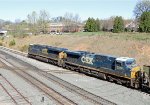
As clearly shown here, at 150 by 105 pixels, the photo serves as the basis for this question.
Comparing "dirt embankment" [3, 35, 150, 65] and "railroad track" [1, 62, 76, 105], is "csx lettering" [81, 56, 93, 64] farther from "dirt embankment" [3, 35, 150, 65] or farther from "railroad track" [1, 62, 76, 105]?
"dirt embankment" [3, 35, 150, 65]

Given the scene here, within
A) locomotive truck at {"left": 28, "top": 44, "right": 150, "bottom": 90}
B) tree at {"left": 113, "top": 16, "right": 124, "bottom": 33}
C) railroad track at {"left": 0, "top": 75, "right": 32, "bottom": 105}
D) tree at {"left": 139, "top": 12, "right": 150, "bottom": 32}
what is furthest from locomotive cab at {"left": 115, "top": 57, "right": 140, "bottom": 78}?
tree at {"left": 113, "top": 16, "right": 124, "bottom": 33}

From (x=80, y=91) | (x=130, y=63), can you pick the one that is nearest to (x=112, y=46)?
(x=130, y=63)

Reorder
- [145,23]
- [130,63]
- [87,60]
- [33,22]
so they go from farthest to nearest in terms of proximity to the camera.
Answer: [33,22] < [145,23] < [87,60] < [130,63]

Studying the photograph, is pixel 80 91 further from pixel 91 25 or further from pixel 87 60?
pixel 91 25

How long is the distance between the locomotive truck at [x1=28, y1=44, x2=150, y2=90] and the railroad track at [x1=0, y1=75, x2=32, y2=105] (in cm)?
966

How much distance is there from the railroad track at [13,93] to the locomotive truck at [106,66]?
9.66 metres

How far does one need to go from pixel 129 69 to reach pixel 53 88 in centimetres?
764

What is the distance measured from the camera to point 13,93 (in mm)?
27125

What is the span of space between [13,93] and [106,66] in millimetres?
10485

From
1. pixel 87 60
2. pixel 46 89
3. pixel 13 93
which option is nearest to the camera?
pixel 13 93

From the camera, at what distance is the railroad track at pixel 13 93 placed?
78.6 ft

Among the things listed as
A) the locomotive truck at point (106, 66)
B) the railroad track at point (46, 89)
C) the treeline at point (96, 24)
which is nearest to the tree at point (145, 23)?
the treeline at point (96, 24)

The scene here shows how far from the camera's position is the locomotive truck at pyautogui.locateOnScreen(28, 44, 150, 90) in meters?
27.1

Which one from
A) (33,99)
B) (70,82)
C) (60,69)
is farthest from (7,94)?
(60,69)
